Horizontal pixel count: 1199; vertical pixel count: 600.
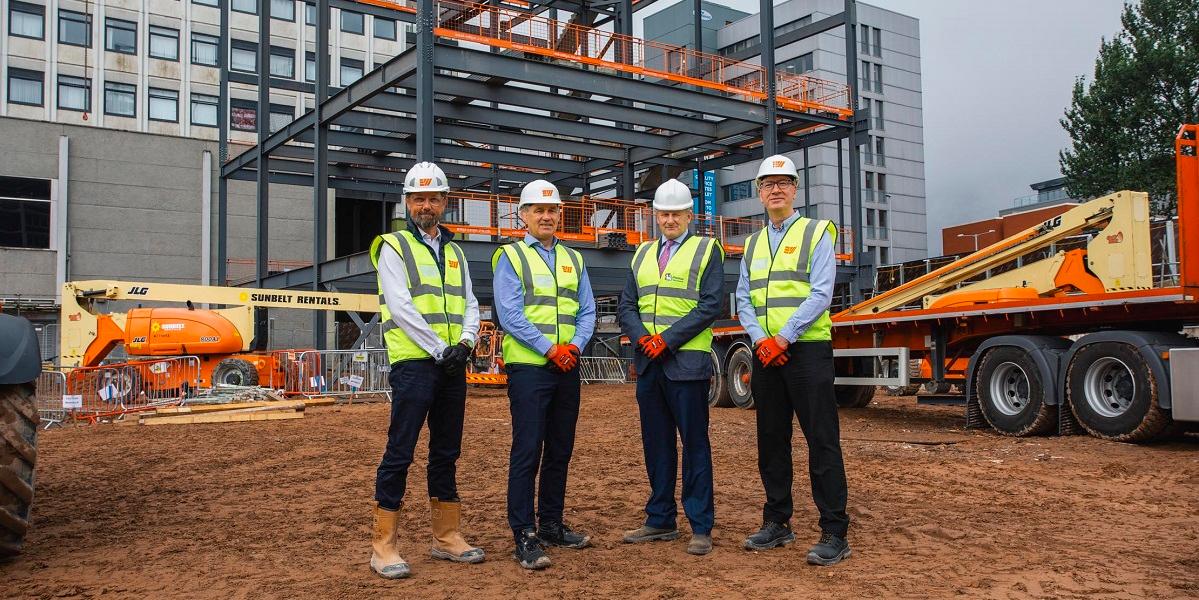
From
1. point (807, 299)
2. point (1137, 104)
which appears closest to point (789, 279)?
point (807, 299)

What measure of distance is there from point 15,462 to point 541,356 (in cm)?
275

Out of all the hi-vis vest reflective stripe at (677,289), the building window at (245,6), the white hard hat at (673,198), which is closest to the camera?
the hi-vis vest reflective stripe at (677,289)

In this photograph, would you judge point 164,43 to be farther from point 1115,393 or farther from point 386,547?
point 386,547

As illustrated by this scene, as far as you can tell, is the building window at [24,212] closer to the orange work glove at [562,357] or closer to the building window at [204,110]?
the building window at [204,110]

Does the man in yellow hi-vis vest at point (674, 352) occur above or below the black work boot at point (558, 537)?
above

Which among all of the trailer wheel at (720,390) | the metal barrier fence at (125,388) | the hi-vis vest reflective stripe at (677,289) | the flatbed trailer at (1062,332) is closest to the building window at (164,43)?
the metal barrier fence at (125,388)

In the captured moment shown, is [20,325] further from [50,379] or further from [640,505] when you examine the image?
[50,379]

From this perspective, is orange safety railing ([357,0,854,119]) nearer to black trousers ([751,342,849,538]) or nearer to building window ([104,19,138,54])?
building window ([104,19,138,54])

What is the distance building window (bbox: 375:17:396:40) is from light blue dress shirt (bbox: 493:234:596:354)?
38.5m

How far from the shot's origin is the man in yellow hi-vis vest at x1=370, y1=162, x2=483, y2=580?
4.97 metres

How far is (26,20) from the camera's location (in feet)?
114

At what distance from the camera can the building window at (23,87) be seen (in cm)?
3419

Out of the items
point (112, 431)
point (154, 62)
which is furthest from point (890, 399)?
point (154, 62)

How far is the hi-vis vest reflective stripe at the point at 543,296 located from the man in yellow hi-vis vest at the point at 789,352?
1017 millimetres
